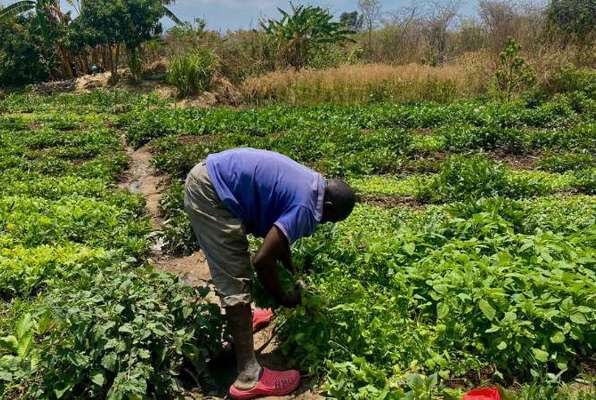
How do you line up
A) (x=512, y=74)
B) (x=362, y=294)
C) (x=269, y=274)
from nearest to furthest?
(x=269, y=274), (x=362, y=294), (x=512, y=74)

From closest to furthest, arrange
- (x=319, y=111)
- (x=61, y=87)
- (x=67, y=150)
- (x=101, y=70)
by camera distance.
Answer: (x=67, y=150) → (x=319, y=111) → (x=61, y=87) → (x=101, y=70)

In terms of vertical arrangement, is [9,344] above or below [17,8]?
below

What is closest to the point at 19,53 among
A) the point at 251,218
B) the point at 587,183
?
the point at 587,183

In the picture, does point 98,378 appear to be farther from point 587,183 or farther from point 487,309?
point 587,183

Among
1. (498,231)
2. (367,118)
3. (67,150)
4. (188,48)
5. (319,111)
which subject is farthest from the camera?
(188,48)

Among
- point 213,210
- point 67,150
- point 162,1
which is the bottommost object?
point 67,150

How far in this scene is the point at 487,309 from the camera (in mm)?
3533

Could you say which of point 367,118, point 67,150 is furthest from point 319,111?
point 67,150

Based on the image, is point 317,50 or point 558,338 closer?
point 558,338

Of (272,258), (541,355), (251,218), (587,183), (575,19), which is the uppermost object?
(575,19)

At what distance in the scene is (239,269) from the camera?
11.7ft

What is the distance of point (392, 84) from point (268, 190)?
14.1m

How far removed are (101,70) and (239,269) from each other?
26588 mm

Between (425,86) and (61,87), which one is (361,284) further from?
(61,87)
